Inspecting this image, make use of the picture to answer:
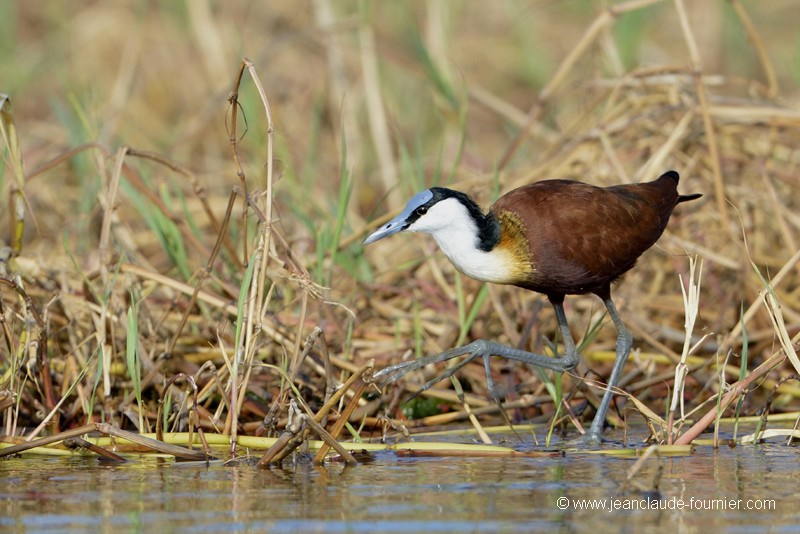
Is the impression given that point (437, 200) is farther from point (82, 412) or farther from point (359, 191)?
point (359, 191)

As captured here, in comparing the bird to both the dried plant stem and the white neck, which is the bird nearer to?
the white neck

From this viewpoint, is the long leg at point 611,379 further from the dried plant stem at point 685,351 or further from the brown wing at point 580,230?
the dried plant stem at point 685,351

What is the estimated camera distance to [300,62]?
9.80 m

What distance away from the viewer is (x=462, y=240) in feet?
14.6

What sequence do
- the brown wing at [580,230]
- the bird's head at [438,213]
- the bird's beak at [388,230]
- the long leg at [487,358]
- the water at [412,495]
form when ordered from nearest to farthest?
1. the water at [412,495]
2. the long leg at [487,358]
3. the bird's beak at [388,230]
4. the bird's head at [438,213]
5. the brown wing at [580,230]

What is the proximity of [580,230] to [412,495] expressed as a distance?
153cm

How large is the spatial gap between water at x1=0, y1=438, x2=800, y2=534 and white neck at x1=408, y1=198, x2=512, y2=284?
74 centimetres

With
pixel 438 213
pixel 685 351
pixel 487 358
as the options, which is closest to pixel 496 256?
pixel 438 213

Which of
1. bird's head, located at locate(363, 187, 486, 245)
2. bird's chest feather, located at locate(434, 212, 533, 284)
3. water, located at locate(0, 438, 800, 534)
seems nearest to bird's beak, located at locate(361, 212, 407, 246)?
bird's head, located at locate(363, 187, 486, 245)

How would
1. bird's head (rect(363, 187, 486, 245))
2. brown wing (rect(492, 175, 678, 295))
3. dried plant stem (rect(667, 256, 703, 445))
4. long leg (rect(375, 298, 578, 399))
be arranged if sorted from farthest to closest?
brown wing (rect(492, 175, 678, 295)) < bird's head (rect(363, 187, 486, 245)) < long leg (rect(375, 298, 578, 399)) < dried plant stem (rect(667, 256, 703, 445))

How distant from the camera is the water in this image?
3186 mm

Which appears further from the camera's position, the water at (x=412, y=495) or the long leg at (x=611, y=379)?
the long leg at (x=611, y=379)

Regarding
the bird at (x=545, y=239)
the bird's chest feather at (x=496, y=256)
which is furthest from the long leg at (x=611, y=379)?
the bird's chest feather at (x=496, y=256)

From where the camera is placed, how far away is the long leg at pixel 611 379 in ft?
14.6
